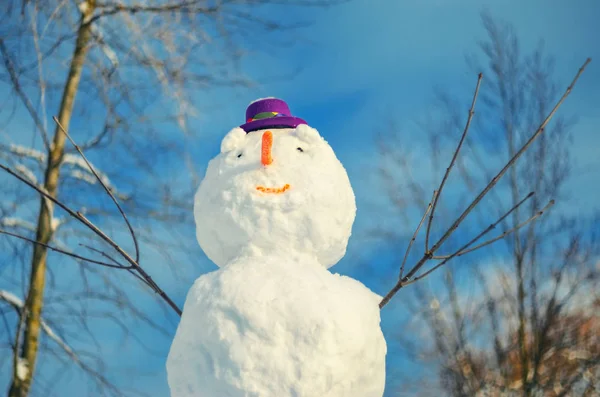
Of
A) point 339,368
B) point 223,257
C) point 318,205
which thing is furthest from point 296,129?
point 339,368

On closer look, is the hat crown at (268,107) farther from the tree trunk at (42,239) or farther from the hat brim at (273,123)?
the tree trunk at (42,239)

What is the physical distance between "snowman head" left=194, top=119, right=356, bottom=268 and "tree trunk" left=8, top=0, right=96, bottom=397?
2311 millimetres

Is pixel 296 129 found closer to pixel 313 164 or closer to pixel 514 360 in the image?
pixel 313 164

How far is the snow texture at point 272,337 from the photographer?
75.1 inches

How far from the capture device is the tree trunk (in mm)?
3914

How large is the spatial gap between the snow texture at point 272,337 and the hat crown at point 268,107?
72 centimetres

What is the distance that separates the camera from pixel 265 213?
2.13 meters

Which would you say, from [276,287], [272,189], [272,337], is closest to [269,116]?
[272,189]

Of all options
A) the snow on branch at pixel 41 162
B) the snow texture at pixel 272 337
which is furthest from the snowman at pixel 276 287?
the snow on branch at pixel 41 162

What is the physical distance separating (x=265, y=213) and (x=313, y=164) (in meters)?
0.28

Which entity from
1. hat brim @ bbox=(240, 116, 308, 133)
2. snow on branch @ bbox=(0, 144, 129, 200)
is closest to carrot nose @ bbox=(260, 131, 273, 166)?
hat brim @ bbox=(240, 116, 308, 133)

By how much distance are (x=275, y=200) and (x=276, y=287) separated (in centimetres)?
33

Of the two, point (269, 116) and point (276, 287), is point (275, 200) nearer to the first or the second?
point (276, 287)

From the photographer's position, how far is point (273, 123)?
2.39 meters
